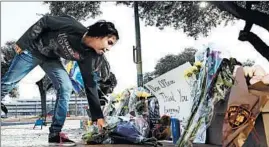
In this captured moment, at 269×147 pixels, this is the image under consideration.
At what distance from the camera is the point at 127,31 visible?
2.30 m

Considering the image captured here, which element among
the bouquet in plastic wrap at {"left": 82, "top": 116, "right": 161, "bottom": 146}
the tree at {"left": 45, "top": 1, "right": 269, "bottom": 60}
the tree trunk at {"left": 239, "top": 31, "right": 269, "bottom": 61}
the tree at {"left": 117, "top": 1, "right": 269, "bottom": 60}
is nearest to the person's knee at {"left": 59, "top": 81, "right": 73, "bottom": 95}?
the bouquet in plastic wrap at {"left": 82, "top": 116, "right": 161, "bottom": 146}

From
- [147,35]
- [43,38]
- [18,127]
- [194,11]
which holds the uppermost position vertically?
[194,11]

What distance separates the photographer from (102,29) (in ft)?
6.45

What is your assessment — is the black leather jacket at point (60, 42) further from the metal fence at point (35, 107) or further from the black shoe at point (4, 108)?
the black shoe at point (4, 108)

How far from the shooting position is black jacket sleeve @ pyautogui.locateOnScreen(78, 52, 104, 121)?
6.50ft

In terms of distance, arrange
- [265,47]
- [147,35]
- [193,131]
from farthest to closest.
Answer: [265,47]
[147,35]
[193,131]

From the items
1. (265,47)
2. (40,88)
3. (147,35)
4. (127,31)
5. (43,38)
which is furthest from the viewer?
(265,47)

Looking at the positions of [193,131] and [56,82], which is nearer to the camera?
[193,131]

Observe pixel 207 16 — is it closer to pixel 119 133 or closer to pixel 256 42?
pixel 256 42

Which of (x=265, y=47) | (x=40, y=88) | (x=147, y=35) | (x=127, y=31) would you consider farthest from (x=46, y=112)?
(x=265, y=47)

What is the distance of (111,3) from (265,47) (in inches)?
57.4

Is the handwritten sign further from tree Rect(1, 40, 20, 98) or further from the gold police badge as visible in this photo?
tree Rect(1, 40, 20, 98)

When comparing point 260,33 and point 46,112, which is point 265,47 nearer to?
point 260,33

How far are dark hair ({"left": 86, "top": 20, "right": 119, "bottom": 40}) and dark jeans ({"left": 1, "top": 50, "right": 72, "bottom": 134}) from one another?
0.24m
